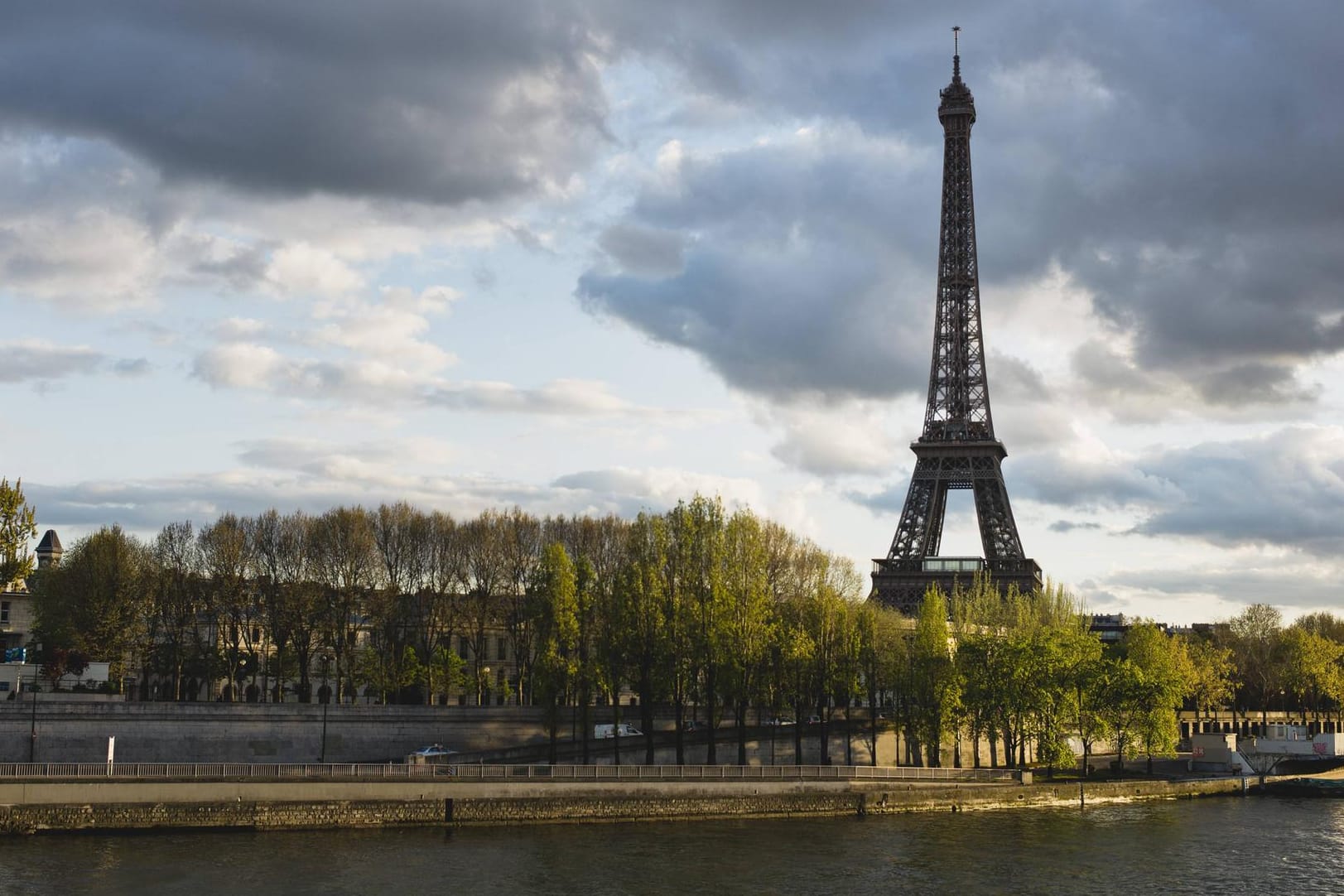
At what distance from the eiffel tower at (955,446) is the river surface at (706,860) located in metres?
72.0

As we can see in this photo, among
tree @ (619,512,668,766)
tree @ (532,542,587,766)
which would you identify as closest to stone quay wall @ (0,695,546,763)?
tree @ (532,542,587,766)

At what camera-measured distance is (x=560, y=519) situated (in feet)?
384

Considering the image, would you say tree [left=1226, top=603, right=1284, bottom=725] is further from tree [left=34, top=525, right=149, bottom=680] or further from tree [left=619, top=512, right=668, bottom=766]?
tree [left=34, top=525, right=149, bottom=680]

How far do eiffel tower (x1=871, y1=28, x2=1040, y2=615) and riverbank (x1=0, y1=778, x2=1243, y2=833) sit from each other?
210ft

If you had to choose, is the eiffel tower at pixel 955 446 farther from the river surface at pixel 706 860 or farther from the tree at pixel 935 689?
the river surface at pixel 706 860

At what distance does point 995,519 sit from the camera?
492 ft

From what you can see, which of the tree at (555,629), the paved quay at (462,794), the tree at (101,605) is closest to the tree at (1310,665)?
the paved quay at (462,794)

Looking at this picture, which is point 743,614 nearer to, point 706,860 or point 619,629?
point 619,629

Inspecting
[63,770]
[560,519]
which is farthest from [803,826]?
[560,519]

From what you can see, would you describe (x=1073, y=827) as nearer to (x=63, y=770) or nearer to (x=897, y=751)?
(x=897, y=751)

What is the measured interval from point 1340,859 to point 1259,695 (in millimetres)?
97164

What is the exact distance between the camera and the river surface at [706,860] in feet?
173

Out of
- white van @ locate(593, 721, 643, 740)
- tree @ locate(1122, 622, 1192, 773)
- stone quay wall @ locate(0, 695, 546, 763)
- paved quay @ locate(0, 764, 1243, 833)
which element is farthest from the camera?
white van @ locate(593, 721, 643, 740)

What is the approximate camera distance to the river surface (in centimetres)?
5284
